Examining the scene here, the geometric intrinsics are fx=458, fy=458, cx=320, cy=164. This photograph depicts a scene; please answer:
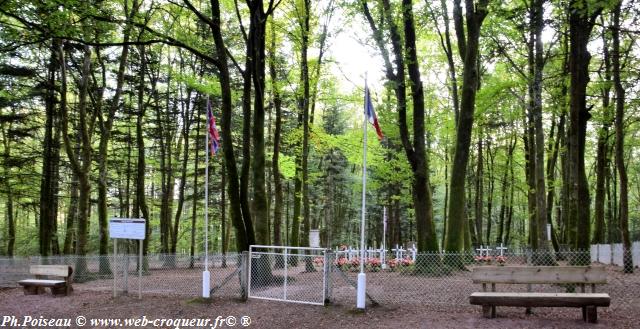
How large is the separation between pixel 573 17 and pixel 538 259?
7002 millimetres

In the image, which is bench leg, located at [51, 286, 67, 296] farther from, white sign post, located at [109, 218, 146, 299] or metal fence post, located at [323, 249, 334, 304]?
metal fence post, located at [323, 249, 334, 304]

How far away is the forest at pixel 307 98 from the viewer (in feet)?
39.9

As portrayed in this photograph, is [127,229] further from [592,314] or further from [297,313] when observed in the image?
[592,314]

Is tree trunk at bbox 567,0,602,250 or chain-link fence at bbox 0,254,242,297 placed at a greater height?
tree trunk at bbox 567,0,602,250

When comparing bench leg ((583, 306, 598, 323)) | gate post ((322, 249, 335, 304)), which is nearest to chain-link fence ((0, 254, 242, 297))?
gate post ((322, 249, 335, 304))

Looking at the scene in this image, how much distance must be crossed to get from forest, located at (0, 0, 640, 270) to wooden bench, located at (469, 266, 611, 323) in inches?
68.7

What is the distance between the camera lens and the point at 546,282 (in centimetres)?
758

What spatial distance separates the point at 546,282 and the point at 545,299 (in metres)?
0.43

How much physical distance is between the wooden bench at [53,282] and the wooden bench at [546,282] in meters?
10.5

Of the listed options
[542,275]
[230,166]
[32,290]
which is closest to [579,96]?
[542,275]

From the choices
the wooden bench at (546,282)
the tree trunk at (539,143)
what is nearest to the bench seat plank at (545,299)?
the wooden bench at (546,282)

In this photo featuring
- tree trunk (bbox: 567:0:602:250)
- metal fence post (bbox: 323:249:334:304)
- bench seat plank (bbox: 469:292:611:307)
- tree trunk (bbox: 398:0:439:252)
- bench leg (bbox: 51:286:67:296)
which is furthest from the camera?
tree trunk (bbox: 398:0:439:252)

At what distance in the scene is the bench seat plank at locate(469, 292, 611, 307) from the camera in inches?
275

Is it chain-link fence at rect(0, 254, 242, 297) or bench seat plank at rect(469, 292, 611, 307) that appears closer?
bench seat plank at rect(469, 292, 611, 307)
